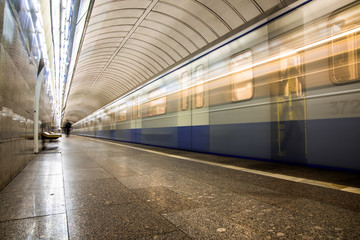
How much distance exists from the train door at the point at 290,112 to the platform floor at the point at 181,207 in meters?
1.17

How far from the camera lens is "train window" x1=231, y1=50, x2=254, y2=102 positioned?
626cm

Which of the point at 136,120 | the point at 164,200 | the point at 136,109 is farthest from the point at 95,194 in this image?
the point at 136,109

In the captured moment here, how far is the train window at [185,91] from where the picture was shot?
9211mm

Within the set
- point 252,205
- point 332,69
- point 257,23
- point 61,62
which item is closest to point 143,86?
point 61,62

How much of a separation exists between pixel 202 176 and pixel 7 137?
320 cm

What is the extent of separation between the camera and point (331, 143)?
4422 millimetres

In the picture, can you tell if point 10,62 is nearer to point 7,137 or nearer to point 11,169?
point 7,137

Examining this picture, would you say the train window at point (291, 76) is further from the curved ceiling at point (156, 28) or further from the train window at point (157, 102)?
the train window at point (157, 102)

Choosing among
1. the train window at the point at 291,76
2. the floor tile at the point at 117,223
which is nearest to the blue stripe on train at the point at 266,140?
the train window at the point at 291,76

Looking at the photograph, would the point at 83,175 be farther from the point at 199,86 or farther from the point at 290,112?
the point at 199,86

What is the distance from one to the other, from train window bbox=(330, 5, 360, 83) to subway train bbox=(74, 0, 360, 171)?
0.06 feet

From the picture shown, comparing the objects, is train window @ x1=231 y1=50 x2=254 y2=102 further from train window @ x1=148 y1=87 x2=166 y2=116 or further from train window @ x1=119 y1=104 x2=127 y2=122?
train window @ x1=119 y1=104 x2=127 y2=122

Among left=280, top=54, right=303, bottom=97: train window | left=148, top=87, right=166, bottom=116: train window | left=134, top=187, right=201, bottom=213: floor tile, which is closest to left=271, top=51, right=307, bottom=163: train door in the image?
left=280, top=54, right=303, bottom=97: train window

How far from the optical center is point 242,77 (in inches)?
256
